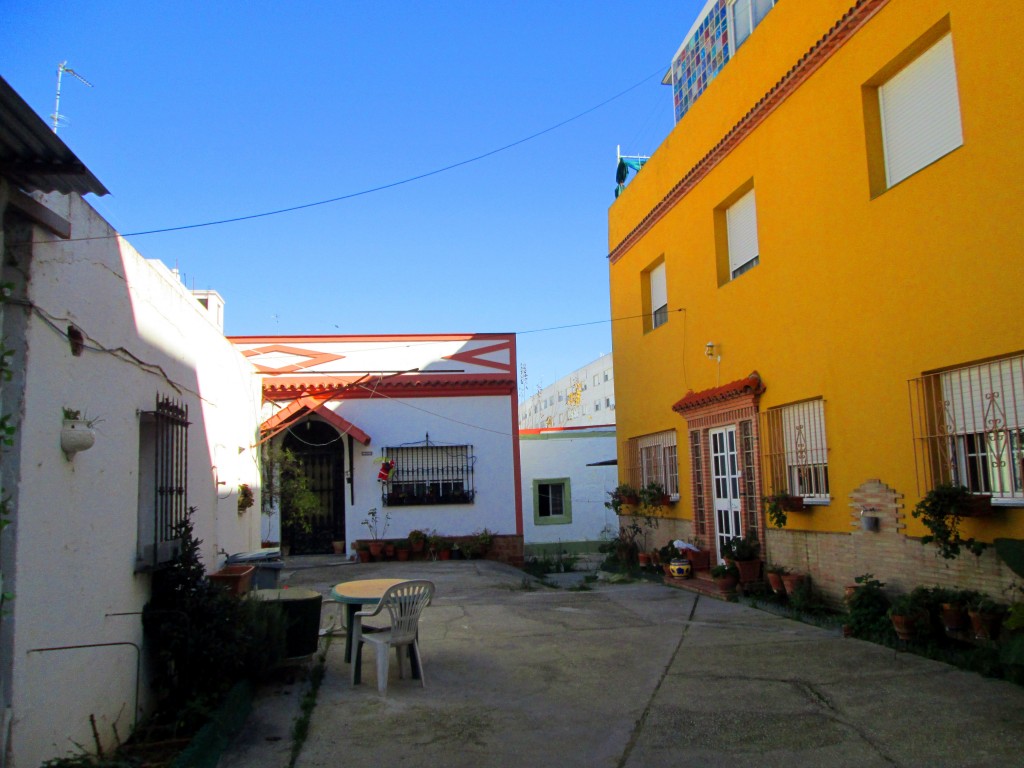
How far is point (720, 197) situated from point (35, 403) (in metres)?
9.36

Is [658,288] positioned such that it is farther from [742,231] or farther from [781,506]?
[781,506]

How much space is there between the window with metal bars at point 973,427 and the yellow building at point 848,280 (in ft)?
0.06

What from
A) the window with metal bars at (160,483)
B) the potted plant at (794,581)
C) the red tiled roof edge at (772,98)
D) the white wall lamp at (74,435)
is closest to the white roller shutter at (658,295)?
the red tiled roof edge at (772,98)

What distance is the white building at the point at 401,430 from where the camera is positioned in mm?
17297

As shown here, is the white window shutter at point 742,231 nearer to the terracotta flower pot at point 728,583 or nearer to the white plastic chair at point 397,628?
the terracotta flower pot at point 728,583

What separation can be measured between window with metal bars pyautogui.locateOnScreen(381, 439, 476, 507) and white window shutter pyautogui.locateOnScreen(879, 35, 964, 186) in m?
11.3

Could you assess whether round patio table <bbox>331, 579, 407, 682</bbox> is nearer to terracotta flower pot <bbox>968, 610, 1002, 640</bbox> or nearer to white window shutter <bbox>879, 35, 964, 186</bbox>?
terracotta flower pot <bbox>968, 610, 1002, 640</bbox>

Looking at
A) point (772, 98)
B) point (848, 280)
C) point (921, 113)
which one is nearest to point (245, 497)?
point (848, 280)

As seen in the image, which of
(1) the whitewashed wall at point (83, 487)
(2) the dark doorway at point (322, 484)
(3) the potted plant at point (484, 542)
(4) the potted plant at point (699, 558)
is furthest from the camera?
(2) the dark doorway at point (322, 484)

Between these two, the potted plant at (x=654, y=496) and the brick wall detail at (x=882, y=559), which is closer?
the brick wall detail at (x=882, y=559)

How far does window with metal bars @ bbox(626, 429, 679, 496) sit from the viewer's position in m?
13.6

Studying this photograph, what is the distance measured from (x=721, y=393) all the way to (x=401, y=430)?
8.26 meters

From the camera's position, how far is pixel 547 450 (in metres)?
23.0

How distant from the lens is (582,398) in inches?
2143
